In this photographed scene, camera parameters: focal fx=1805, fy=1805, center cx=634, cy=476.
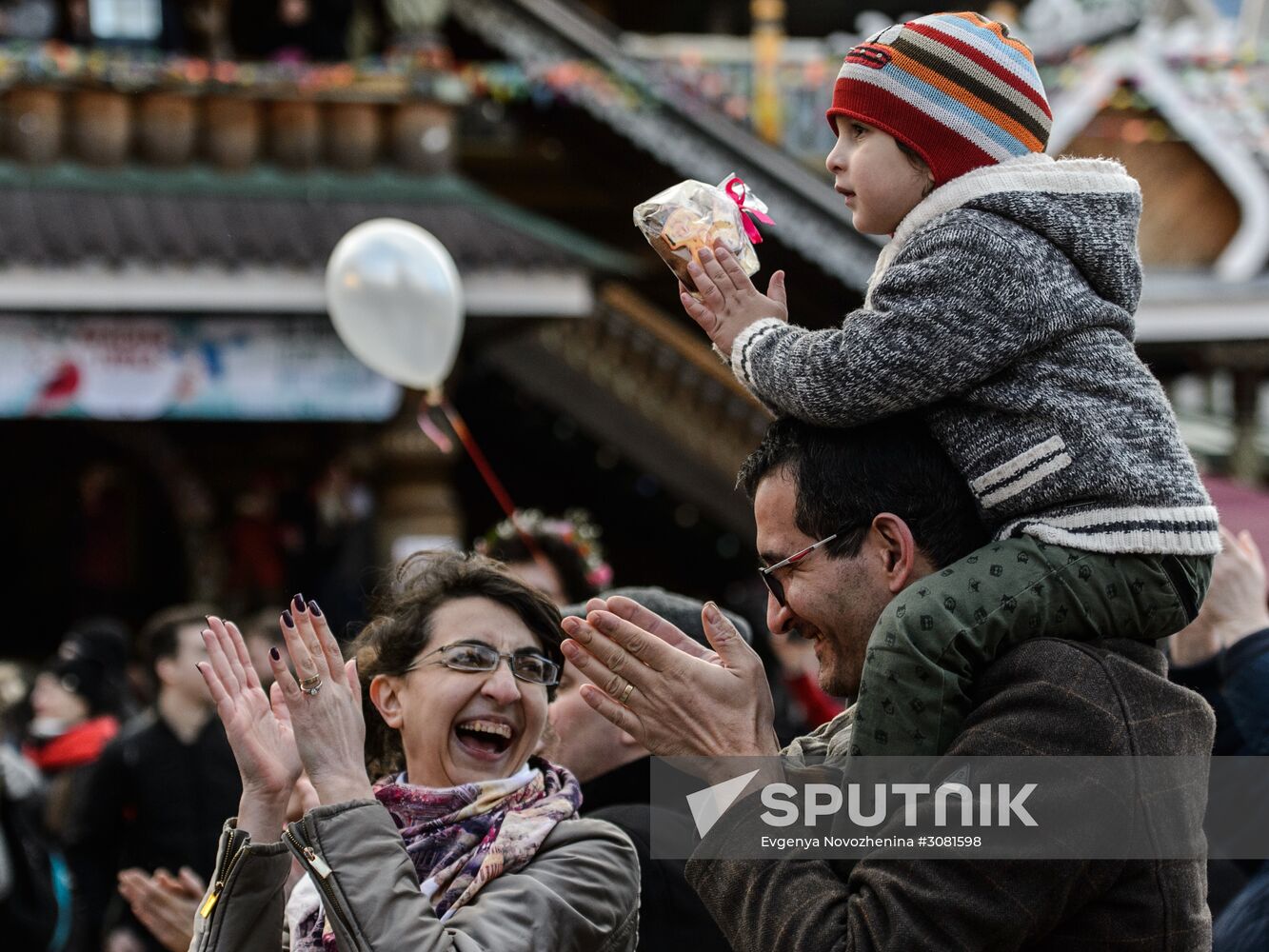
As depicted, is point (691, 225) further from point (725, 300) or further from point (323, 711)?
point (323, 711)

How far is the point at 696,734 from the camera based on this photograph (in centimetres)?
237

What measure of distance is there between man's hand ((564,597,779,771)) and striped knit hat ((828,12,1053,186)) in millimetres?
740

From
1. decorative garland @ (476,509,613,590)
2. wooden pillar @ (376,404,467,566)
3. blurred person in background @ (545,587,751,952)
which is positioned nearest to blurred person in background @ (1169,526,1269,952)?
blurred person in background @ (545,587,751,952)

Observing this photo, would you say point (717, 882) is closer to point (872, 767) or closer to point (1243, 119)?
point (872, 767)

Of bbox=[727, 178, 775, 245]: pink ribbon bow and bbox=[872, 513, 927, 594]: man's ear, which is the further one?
bbox=[727, 178, 775, 245]: pink ribbon bow

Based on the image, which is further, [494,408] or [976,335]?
[494,408]

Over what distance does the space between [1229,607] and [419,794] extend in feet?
6.25

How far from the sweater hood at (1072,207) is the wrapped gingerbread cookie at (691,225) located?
284 millimetres

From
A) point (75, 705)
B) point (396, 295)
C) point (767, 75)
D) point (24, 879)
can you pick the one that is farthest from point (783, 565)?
point (767, 75)

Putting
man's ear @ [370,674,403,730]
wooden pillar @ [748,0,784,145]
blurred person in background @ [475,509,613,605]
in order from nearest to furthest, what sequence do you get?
man's ear @ [370,674,403,730] → blurred person in background @ [475,509,613,605] → wooden pillar @ [748,0,784,145]

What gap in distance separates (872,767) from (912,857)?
168mm

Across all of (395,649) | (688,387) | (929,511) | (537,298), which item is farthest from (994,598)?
(688,387)

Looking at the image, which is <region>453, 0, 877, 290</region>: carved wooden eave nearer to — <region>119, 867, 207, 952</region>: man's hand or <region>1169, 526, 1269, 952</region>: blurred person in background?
<region>1169, 526, 1269, 952</region>: blurred person in background

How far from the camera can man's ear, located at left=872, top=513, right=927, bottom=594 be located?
2428 mm
